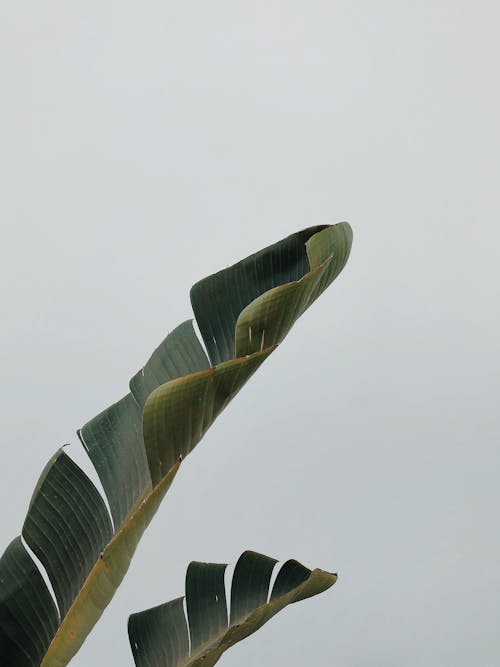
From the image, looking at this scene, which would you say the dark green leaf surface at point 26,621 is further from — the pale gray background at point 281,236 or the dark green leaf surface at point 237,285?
the pale gray background at point 281,236

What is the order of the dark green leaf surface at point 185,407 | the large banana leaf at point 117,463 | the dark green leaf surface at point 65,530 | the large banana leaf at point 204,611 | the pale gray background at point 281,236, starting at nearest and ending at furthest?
the dark green leaf surface at point 185,407 → the large banana leaf at point 117,463 → the dark green leaf surface at point 65,530 → the large banana leaf at point 204,611 → the pale gray background at point 281,236

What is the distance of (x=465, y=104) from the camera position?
80.6 inches

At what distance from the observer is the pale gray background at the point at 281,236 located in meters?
1.93

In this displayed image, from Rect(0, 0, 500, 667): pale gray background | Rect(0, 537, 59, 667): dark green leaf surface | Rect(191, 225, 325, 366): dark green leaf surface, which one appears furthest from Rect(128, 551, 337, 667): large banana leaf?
Rect(0, 0, 500, 667): pale gray background

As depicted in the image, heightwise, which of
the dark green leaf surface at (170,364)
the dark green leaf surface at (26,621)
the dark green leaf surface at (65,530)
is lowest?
the dark green leaf surface at (26,621)

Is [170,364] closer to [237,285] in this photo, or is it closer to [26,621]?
[237,285]

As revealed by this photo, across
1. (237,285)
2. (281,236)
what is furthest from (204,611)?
(281,236)

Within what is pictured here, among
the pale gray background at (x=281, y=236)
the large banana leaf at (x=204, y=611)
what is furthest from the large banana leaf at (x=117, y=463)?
the pale gray background at (x=281, y=236)

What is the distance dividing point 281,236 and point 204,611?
46.5 inches

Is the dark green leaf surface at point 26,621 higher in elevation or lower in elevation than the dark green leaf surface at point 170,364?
lower

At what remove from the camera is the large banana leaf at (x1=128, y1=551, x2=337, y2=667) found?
908 millimetres

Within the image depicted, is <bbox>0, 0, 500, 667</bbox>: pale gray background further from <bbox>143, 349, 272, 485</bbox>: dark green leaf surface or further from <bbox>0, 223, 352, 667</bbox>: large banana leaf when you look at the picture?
<bbox>143, 349, 272, 485</bbox>: dark green leaf surface

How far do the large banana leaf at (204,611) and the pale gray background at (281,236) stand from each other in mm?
955

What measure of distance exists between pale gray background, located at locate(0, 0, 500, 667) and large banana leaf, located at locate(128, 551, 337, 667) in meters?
0.95
